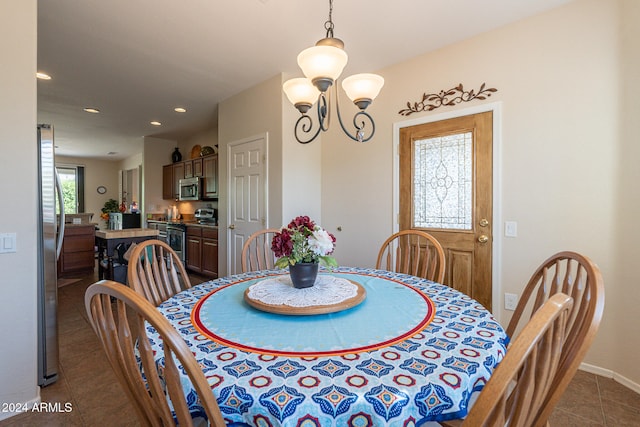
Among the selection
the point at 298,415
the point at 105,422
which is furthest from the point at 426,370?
the point at 105,422

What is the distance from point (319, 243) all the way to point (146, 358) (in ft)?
2.61

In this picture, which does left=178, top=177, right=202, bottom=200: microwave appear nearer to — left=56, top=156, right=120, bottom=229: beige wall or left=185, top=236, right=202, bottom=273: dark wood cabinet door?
left=185, top=236, right=202, bottom=273: dark wood cabinet door

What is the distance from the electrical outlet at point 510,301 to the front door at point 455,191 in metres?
0.12

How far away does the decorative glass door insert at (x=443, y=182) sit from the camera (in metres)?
2.69

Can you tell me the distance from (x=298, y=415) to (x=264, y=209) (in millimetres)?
3049

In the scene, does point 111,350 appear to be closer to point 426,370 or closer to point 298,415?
point 298,415

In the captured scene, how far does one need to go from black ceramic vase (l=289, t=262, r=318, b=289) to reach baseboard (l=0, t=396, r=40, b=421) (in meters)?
1.80

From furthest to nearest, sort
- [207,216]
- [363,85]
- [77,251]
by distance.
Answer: [207,216] → [77,251] → [363,85]

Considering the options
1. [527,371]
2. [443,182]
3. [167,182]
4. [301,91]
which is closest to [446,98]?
[443,182]

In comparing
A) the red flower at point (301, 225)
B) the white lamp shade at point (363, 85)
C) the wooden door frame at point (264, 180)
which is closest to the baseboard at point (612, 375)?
the red flower at point (301, 225)

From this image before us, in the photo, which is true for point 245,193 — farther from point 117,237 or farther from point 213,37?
point 213,37

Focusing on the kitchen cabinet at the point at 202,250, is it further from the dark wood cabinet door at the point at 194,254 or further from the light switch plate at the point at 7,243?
the light switch plate at the point at 7,243

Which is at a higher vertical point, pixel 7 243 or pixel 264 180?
pixel 264 180

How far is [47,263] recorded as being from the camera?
1961mm
